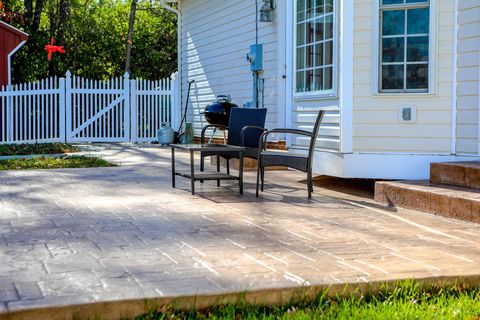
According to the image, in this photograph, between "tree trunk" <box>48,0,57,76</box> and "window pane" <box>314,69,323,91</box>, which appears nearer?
"window pane" <box>314,69,323,91</box>

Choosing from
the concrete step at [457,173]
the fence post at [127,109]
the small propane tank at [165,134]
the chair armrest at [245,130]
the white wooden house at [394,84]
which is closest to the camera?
the concrete step at [457,173]

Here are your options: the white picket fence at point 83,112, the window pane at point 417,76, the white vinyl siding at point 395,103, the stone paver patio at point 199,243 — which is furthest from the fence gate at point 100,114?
the window pane at point 417,76

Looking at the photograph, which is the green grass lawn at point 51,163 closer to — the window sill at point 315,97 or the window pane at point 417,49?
the window sill at point 315,97

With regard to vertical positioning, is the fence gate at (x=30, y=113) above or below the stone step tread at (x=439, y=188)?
above

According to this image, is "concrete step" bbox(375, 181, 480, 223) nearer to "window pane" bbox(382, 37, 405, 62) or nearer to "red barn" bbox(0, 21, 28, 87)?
"window pane" bbox(382, 37, 405, 62)

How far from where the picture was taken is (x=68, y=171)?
9352mm

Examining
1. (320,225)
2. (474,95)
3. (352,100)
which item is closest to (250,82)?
(352,100)

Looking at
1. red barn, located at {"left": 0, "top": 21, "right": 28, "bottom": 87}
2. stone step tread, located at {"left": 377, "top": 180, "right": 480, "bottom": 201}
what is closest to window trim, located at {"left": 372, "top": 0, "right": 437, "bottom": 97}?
stone step tread, located at {"left": 377, "top": 180, "right": 480, "bottom": 201}

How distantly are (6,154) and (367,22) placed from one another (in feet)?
24.1

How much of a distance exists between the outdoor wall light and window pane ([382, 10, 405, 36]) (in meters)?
3.68

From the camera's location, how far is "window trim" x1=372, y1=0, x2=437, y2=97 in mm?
7219

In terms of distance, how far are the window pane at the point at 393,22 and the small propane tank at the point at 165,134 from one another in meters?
8.34

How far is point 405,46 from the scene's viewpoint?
7.35 m

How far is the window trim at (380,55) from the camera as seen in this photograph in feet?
23.7
